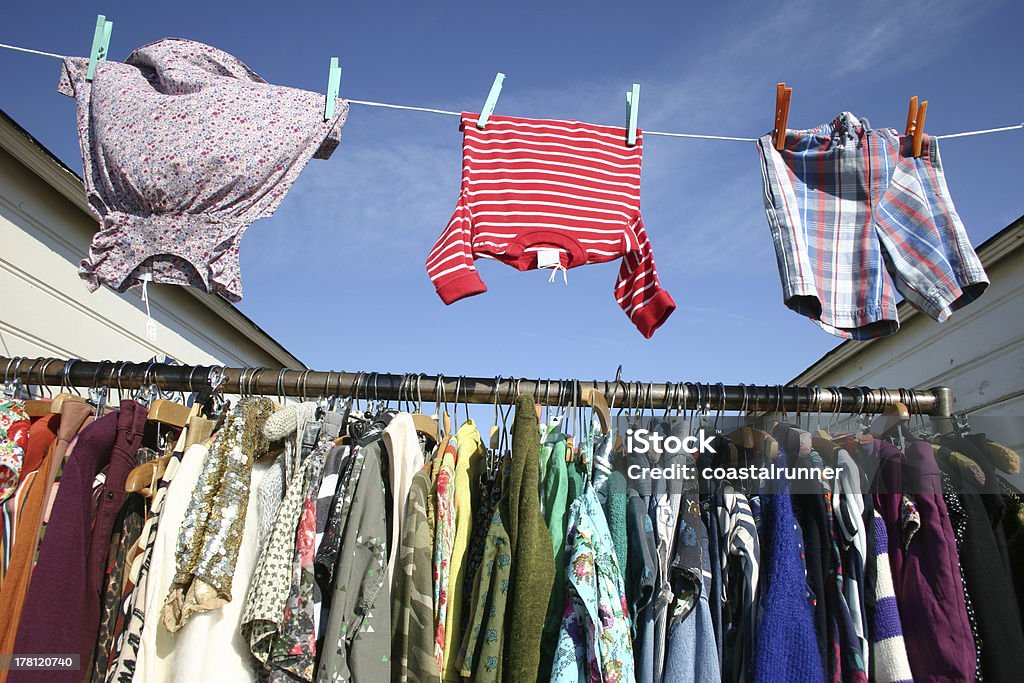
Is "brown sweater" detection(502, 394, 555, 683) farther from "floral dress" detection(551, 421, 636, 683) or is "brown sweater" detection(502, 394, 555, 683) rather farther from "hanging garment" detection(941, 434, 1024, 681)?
"hanging garment" detection(941, 434, 1024, 681)

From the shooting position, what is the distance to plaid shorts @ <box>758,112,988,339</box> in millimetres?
2227

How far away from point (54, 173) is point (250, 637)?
2.38m

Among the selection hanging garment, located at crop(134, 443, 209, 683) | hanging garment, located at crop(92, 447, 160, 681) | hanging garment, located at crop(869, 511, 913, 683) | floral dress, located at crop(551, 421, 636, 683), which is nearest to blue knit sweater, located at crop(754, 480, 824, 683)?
hanging garment, located at crop(869, 511, 913, 683)

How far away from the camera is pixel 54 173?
3000mm

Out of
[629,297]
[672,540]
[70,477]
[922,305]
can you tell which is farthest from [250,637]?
[922,305]

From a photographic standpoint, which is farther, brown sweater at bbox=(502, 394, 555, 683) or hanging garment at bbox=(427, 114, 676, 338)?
hanging garment at bbox=(427, 114, 676, 338)

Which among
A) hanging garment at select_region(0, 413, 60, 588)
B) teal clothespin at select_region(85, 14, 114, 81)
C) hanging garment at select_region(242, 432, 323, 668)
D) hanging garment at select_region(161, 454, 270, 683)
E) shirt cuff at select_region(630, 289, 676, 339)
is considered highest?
teal clothespin at select_region(85, 14, 114, 81)

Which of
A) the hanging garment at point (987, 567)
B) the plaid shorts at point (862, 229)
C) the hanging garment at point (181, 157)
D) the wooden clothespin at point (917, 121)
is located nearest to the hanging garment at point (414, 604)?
the hanging garment at point (181, 157)

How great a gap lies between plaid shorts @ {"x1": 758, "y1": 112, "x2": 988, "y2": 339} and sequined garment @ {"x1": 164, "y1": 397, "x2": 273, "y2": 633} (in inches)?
61.8

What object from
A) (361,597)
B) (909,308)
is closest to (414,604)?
(361,597)

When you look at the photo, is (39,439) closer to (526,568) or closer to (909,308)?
(526,568)

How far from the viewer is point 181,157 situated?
2.29 metres

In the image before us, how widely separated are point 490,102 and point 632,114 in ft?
1.60

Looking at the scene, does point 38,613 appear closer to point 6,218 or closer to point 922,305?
point 6,218
